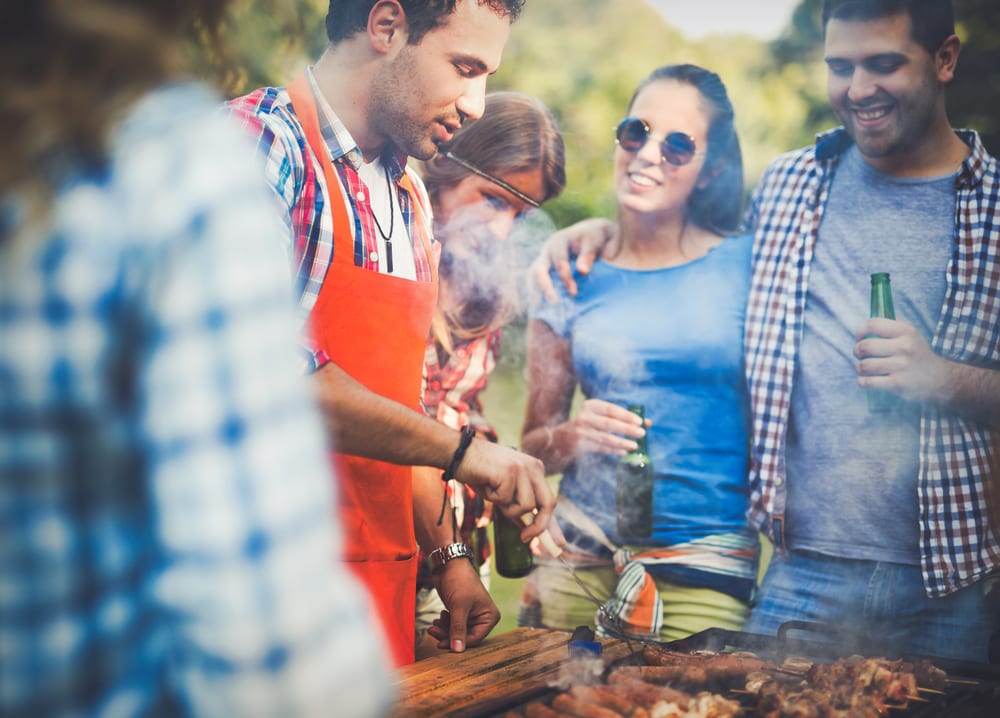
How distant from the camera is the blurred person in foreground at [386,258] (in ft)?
8.85

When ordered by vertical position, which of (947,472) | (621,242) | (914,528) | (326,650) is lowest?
(914,528)

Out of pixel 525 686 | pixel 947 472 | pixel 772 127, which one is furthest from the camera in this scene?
pixel 772 127

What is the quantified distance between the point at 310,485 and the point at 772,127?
3.39 metres

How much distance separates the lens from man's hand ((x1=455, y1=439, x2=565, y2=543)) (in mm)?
2672

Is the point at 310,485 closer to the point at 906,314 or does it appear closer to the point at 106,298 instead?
the point at 106,298

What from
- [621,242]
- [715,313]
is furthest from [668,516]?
[621,242]

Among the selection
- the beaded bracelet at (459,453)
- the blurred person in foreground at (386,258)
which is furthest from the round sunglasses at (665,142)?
the beaded bracelet at (459,453)

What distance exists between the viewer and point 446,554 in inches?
127

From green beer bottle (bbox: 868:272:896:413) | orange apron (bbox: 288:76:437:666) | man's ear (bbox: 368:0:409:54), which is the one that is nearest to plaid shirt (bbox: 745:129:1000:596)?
green beer bottle (bbox: 868:272:896:413)

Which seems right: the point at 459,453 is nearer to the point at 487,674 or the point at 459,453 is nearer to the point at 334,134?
the point at 487,674

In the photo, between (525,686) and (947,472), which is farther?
(947,472)

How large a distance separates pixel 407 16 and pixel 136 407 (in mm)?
2525

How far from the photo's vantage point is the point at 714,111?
387 centimetres

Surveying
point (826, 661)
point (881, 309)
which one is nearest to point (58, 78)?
point (826, 661)
